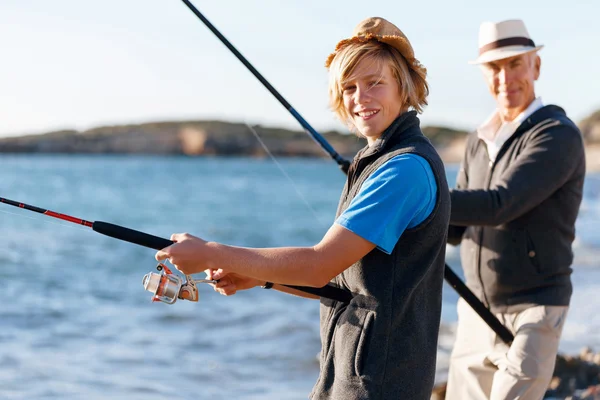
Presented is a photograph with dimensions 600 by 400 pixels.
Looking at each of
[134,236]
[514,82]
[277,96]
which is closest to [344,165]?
[277,96]

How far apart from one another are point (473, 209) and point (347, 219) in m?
1.31

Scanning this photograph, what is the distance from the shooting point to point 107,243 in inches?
562

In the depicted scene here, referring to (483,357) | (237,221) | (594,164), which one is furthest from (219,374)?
(594,164)

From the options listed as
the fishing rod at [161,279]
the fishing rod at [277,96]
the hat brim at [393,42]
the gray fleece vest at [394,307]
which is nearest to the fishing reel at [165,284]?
the fishing rod at [161,279]

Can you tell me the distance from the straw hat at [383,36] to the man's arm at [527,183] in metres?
1.08

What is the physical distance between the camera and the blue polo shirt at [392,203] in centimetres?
197

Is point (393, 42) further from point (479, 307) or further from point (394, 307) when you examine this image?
point (479, 307)

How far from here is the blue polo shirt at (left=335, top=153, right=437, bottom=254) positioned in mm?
1972

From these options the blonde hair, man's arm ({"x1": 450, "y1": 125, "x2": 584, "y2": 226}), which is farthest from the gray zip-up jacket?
the blonde hair

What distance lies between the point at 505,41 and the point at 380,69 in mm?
1671

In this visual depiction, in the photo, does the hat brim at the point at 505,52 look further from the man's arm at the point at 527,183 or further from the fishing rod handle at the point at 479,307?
the fishing rod handle at the point at 479,307

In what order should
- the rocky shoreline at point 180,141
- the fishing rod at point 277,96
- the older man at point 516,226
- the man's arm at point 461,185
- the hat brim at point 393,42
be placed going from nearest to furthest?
1. the hat brim at point 393,42
2. the fishing rod at point 277,96
3. the older man at point 516,226
4. the man's arm at point 461,185
5. the rocky shoreline at point 180,141

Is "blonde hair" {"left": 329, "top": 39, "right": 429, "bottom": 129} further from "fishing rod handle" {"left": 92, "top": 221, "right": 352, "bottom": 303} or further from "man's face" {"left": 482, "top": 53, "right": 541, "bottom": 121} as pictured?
"man's face" {"left": 482, "top": 53, "right": 541, "bottom": 121}

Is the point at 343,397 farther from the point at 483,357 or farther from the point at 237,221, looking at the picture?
the point at 237,221
